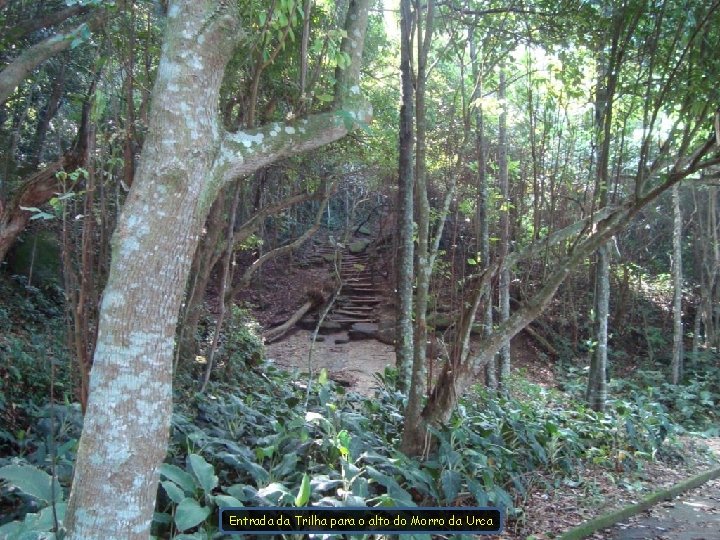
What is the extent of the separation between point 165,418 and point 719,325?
1579cm

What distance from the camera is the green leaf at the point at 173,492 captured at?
317 centimetres

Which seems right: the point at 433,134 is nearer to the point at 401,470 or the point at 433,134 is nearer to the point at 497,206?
the point at 497,206

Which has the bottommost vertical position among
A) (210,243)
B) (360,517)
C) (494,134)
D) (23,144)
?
(360,517)

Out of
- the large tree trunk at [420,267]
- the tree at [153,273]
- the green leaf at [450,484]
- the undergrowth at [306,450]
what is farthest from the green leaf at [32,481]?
the large tree trunk at [420,267]

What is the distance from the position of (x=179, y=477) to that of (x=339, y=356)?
9.26m

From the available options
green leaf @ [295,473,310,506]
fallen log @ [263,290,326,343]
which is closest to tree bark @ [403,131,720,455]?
green leaf @ [295,473,310,506]

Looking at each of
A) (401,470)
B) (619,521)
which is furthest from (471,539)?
(619,521)

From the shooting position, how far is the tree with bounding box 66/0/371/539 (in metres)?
2.16

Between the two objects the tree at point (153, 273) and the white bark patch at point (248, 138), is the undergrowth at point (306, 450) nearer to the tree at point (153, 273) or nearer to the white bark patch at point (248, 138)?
the tree at point (153, 273)

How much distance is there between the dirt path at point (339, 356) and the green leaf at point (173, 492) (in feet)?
22.4

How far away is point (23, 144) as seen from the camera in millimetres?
11352

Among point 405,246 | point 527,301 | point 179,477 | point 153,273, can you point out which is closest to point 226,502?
point 179,477

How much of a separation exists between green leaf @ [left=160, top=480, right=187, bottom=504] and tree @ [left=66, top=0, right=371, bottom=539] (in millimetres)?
948

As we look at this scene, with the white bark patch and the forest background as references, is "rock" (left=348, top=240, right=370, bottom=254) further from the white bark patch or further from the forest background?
the white bark patch
